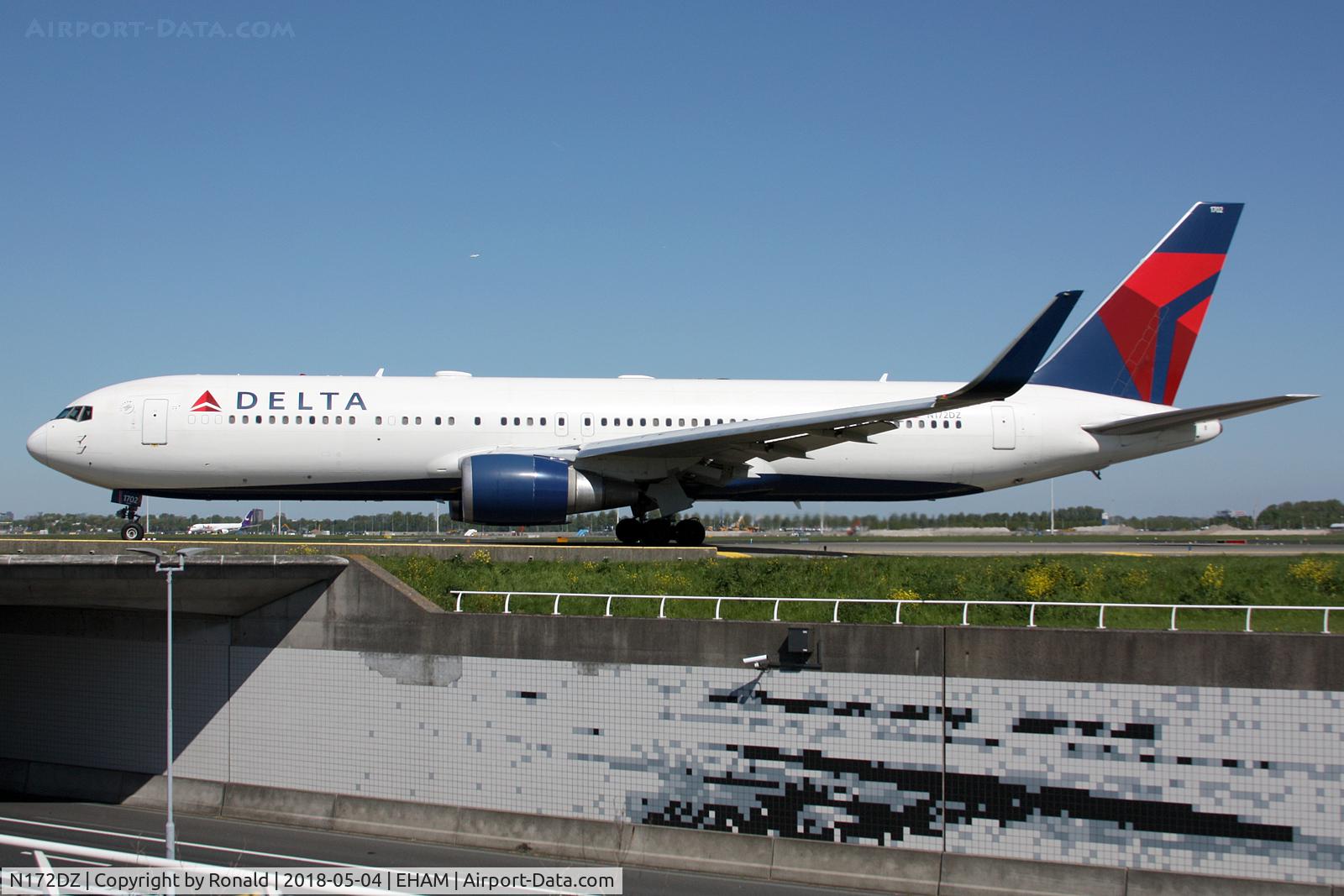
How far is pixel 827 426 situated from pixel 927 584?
→ 547 cm

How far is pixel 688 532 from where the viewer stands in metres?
27.1

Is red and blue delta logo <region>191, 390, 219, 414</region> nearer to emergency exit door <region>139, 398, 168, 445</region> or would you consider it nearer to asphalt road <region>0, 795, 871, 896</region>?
emergency exit door <region>139, 398, 168, 445</region>

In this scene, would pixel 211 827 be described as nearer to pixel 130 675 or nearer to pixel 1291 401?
pixel 130 675

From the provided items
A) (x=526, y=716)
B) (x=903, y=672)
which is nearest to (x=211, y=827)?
(x=526, y=716)

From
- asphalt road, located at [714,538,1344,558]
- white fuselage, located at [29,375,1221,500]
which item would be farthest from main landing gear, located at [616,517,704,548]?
asphalt road, located at [714,538,1344,558]

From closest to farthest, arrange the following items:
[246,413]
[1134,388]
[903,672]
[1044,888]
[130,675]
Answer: [1044,888], [903,672], [130,675], [246,413], [1134,388]

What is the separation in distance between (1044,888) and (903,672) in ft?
11.3

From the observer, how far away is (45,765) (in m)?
21.8

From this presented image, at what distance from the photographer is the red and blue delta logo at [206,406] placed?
86.8 ft

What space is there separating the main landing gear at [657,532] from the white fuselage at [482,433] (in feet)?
3.41

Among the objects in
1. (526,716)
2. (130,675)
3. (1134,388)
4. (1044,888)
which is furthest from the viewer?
(1134,388)

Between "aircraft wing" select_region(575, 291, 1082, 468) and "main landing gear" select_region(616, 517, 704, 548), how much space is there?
2020 millimetres

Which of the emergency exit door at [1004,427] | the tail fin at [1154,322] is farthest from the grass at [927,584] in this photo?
the tail fin at [1154,322]

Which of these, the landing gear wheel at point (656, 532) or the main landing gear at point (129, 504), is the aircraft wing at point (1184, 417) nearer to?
the landing gear wheel at point (656, 532)
